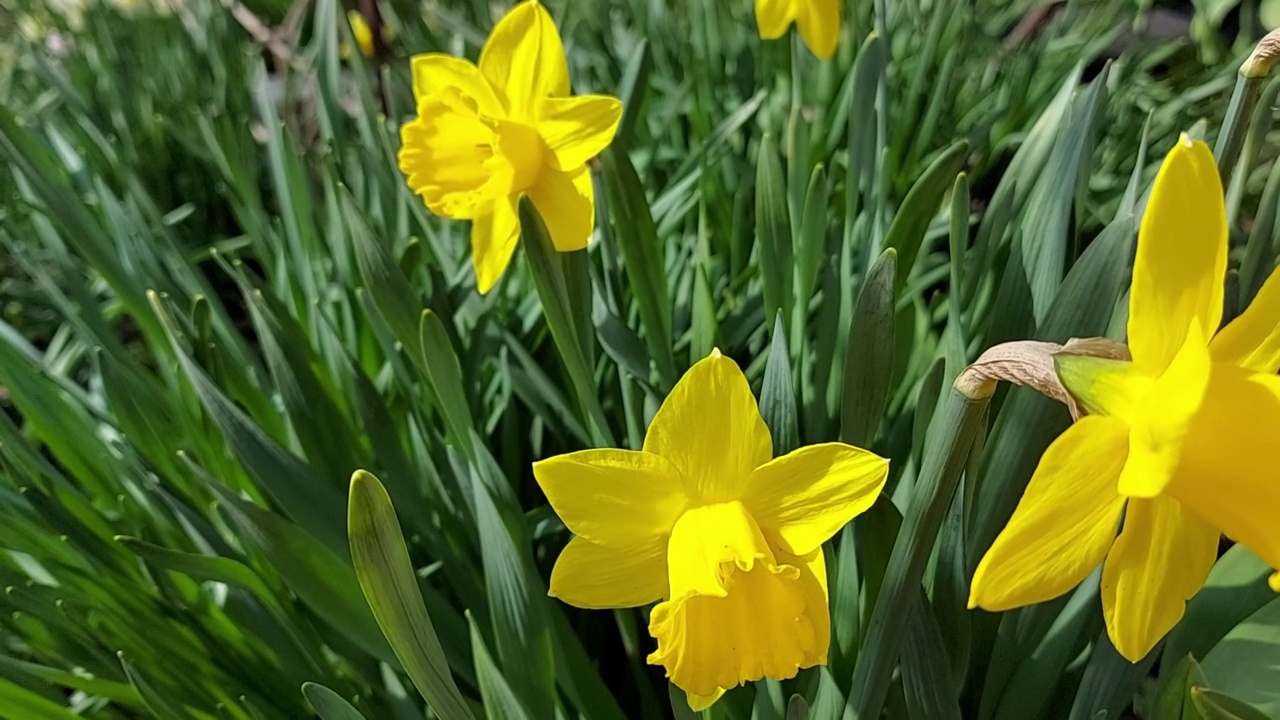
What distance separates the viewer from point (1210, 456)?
10.6 inches

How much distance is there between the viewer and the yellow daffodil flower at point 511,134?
54 cm

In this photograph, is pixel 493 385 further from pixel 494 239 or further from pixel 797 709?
pixel 797 709

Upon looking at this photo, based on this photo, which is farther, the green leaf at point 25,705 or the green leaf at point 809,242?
the green leaf at point 809,242

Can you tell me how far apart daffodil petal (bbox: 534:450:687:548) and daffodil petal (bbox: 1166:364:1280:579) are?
186 millimetres

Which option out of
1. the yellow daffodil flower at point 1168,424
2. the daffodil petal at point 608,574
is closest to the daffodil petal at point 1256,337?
the yellow daffodil flower at point 1168,424

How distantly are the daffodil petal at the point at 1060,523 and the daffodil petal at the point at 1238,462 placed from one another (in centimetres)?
2

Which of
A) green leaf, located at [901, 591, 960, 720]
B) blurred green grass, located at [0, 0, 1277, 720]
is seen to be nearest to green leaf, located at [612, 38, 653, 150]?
blurred green grass, located at [0, 0, 1277, 720]

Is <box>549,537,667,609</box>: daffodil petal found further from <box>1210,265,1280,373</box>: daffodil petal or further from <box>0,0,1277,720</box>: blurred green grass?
<box>1210,265,1280,373</box>: daffodil petal

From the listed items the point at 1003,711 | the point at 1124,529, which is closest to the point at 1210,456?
the point at 1124,529

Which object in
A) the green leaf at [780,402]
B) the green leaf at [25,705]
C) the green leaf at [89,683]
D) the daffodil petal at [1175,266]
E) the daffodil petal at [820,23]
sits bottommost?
the green leaf at [89,683]

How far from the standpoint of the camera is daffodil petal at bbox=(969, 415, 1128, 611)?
27cm

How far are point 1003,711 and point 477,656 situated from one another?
0.30 meters

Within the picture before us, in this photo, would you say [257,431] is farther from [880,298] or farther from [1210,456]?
[1210,456]

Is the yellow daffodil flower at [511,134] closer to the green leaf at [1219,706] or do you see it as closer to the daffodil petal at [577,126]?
the daffodil petal at [577,126]
